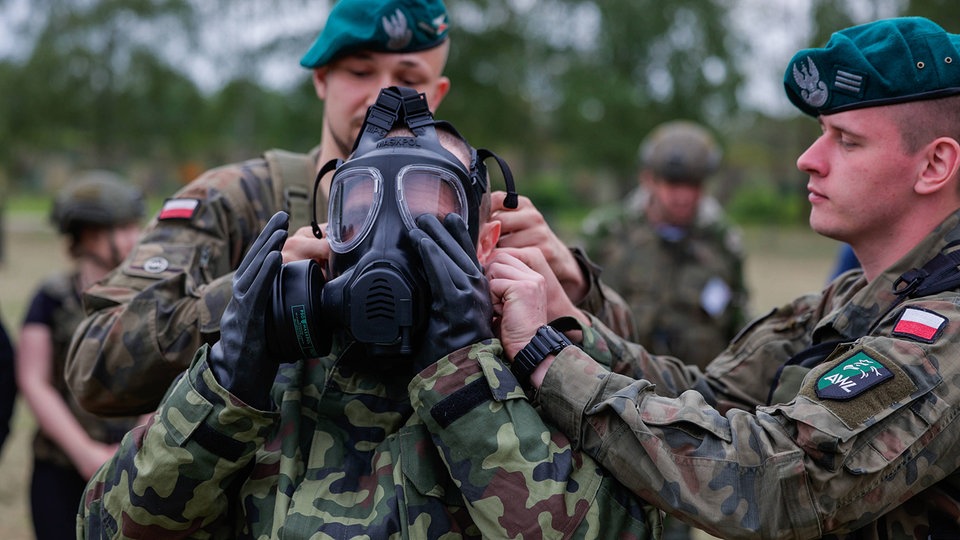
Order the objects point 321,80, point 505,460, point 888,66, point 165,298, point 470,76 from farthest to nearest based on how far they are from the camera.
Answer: point 470,76 → point 321,80 → point 165,298 → point 888,66 → point 505,460

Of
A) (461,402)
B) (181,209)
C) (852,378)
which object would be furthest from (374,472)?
(181,209)

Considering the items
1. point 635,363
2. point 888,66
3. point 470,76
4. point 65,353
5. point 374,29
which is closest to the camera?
point 888,66

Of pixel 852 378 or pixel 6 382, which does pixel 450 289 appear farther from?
pixel 6 382

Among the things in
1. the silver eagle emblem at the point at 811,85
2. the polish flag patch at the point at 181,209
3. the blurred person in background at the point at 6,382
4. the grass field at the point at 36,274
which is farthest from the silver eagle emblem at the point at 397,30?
the grass field at the point at 36,274

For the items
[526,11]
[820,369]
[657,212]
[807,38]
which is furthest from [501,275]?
[807,38]

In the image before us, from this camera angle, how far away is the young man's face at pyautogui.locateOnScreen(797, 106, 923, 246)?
7.42 ft

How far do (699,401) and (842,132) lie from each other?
782 millimetres

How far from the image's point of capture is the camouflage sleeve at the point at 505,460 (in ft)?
6.22

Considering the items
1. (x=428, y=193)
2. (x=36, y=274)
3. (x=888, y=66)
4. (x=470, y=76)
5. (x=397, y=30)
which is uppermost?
(x=397, y=30)

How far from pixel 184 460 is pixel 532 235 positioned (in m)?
1.13

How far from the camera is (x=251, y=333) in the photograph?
1.95 meters

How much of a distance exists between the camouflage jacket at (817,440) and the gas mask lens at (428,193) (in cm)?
42

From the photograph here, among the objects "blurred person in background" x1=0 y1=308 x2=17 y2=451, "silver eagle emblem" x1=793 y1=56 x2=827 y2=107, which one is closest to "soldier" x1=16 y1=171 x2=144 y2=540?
"blurred person in background" x1=0 y1=308 x2=17 y2=451

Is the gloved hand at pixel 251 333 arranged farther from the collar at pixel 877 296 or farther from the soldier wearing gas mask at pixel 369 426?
the collar at pixel 877 296
